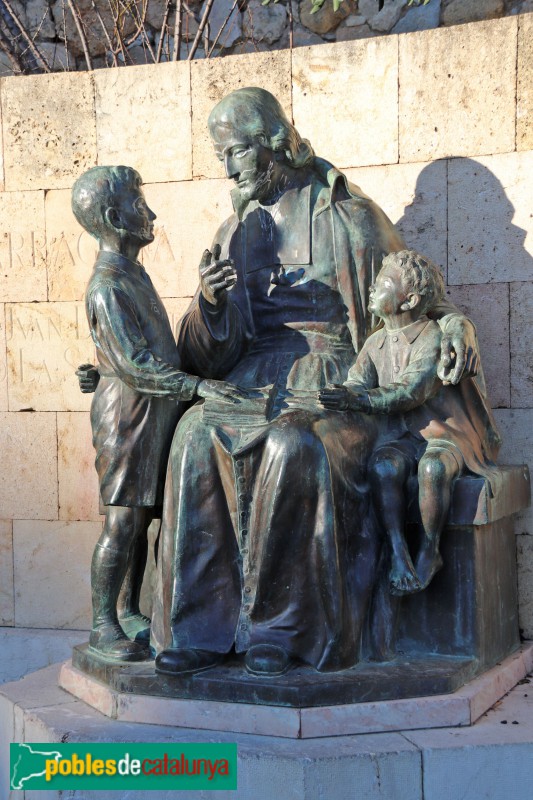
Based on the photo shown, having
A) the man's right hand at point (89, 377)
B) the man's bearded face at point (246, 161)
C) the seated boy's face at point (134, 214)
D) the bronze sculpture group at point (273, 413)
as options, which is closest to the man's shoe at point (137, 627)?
the bronze sculpture group at point (273, 413)

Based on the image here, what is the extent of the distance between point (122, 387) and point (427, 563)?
4.65 ft

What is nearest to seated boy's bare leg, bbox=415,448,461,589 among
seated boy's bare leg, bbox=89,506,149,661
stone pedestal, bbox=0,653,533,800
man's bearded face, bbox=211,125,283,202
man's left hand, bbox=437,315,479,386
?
man's left hand, bbox=437,315,479,386

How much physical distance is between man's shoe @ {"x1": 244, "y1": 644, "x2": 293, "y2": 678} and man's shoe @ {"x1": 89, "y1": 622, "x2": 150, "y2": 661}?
536 mm

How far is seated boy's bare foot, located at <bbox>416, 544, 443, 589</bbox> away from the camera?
4242 millimetres

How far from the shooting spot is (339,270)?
15.8 ft

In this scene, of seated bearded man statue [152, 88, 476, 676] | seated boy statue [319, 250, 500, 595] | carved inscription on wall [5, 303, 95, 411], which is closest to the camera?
seated bearded man statue [152, 88, 476, 676]

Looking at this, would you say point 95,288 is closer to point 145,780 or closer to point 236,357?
point 236,357

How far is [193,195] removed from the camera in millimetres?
5855

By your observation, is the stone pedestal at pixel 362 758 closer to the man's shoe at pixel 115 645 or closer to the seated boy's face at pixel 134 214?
the man's shoe at pixel 115 645

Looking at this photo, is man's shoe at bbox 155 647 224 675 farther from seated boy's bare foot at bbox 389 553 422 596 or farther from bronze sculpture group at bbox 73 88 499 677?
seated boy's bare foot at bbox 389 553 422 596

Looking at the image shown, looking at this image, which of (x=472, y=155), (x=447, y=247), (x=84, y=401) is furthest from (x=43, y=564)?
(x=472, y=155)

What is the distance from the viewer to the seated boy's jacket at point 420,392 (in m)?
4.39

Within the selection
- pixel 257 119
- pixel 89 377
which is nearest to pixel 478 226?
pixel 257 119

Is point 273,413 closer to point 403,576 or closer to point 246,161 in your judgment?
point 403,576
